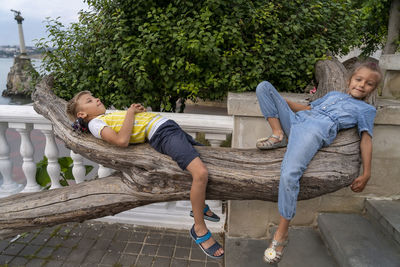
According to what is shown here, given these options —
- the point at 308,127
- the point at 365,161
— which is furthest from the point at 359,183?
the point at 308,127

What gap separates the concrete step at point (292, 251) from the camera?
2.36 m

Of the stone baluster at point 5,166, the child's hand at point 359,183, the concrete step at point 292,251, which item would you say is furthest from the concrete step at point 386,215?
the stone baluster at point 5,166

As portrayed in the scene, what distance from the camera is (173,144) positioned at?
6.29 feet

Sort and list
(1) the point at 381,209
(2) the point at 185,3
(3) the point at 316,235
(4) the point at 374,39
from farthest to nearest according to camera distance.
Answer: (4) the point at 374,39 → (2) the point at 185,3 → (3) the point at 316,235 → (1) the point at 381,209

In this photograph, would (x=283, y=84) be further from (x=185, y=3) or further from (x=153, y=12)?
(x=153, y=12)

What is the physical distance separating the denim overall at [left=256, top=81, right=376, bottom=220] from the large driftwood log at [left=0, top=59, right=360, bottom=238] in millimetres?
81

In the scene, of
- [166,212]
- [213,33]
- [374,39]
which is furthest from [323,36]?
[374,39]

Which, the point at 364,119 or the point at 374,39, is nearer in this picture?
the point at 364,119

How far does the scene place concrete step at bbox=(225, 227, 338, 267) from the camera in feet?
7.75

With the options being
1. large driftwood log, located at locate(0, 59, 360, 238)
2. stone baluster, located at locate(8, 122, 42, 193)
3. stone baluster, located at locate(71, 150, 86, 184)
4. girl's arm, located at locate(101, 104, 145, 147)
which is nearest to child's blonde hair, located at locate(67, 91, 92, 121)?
large driftwood log, located at locate(0, 59, 360, 238)

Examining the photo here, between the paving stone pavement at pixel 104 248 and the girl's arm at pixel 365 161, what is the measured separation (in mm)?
1535

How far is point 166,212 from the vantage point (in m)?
3.16

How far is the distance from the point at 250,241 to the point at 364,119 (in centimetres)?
171

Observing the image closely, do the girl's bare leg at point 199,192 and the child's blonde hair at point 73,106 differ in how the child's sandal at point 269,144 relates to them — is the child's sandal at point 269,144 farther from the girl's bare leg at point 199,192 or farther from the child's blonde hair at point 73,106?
the child's blonde hair at point 73,106
